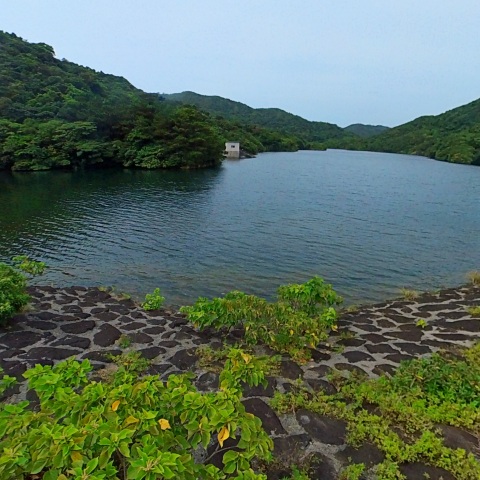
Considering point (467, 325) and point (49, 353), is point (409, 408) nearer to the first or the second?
point (467, 325)

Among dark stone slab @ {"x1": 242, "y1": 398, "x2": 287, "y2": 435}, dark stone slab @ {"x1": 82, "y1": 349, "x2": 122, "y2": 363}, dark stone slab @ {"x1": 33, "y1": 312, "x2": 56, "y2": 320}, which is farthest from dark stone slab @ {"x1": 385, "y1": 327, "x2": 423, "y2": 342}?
dark stone slab @ {"x1": 33, "y1": 312, "x2": 56, "y2": 320}

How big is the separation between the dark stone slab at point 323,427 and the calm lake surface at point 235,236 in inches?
251

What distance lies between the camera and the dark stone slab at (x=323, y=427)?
3.95m

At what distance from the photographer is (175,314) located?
7.76m

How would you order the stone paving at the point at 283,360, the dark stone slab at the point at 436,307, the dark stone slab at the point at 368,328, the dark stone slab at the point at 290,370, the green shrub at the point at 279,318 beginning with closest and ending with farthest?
the stone paving at the point at 283,360
the dark stone slab at the point at 290,370
the green shrub at the point at 279,318
the dark stone slab at the point at 368,328
the dark stone slab at the point at 436,307

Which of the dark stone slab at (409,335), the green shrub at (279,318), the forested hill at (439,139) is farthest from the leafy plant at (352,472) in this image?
the forested hill at (439,139)

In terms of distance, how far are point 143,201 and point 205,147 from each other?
23322 millimetres

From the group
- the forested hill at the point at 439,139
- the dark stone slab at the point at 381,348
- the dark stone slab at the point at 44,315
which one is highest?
the forested hill at the point at 439,139

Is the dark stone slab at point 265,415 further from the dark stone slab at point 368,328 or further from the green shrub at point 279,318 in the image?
the dark stone slab at point 368,328

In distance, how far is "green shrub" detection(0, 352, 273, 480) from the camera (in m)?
1.95

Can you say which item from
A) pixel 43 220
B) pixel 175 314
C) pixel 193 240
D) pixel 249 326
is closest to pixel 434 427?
pixel 249 326

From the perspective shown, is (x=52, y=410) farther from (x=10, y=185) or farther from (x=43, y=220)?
(x=10, y=185)

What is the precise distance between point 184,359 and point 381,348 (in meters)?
3.34

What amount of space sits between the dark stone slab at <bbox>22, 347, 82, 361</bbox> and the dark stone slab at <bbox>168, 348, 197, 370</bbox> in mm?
1584
